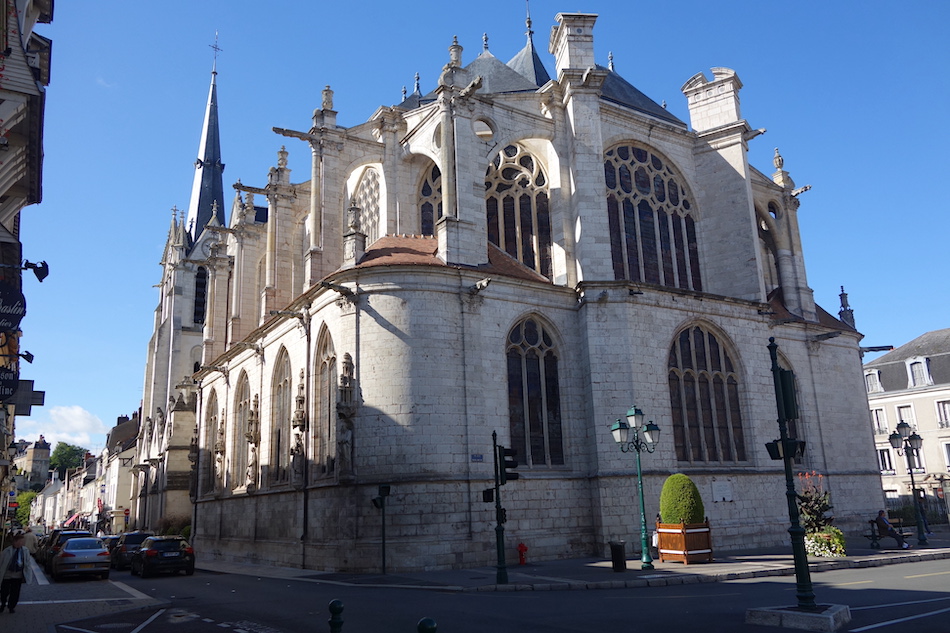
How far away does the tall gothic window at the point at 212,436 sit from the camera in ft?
106

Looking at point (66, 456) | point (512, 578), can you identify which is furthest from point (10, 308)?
point (66, 456)

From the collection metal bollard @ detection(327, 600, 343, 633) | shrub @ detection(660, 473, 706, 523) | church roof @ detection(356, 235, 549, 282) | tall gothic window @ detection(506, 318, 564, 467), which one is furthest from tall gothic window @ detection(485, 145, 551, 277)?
metal bollard @ detection(327, 600, 343, 633)

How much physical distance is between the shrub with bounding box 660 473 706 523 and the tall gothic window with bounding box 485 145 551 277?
28.4 ft

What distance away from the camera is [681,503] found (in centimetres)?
1755

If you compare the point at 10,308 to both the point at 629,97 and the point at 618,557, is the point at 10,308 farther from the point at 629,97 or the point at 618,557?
the point at 629,97

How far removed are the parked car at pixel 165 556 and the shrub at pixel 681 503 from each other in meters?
13.5

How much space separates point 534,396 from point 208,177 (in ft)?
156

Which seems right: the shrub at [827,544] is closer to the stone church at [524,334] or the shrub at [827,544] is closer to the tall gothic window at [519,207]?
the stone church at [524,334]

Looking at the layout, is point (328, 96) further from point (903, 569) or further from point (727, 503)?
point (903, 569)

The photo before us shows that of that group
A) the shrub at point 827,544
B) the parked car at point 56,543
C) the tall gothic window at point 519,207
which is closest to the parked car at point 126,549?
the parked car at point 56,543

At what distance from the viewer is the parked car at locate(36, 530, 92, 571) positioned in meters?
23.1

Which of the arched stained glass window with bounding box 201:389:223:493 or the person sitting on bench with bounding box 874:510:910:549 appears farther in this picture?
the arched stained glass window with bounding box 201:389:223:493

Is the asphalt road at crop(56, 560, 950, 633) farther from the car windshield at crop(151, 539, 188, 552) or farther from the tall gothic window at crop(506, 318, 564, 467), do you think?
the tall gothic window at crop(506, 318, 564, 467)

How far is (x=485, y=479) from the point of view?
18.8 metres
